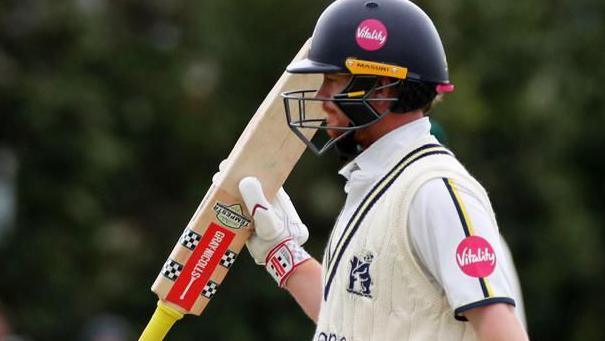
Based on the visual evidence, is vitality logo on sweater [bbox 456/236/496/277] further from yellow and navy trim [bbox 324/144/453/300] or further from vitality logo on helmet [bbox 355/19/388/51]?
vitality logo on helmet [bbox 355/19/388/51]

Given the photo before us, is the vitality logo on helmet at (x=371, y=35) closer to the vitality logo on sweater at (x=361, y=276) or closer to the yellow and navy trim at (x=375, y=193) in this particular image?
the yellow and navy trim at (x=375, y=193)

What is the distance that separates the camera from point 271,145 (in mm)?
5125

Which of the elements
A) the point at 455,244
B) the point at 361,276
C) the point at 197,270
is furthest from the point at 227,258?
the point at 455,244

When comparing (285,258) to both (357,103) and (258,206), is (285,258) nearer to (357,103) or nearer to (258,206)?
(258,206)

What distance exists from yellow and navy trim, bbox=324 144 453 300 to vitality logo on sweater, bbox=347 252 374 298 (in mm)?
89

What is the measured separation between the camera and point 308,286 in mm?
5152

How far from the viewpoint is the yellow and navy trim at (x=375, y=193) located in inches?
175

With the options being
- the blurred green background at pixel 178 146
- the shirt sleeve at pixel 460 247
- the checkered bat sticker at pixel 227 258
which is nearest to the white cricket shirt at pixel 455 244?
the shirt sleeve at pixel 460 247

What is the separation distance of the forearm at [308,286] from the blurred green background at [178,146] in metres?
8.86

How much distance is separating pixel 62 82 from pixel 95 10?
2.98 ft

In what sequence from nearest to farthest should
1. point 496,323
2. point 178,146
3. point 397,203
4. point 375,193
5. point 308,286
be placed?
point 496,323, point 397,203, point 375,193, point 308,286, point 178,146

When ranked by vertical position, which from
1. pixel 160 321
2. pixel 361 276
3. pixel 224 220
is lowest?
pixel 160 321

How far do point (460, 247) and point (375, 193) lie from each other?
1.22 feet

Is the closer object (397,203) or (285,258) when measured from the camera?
(397,203)
